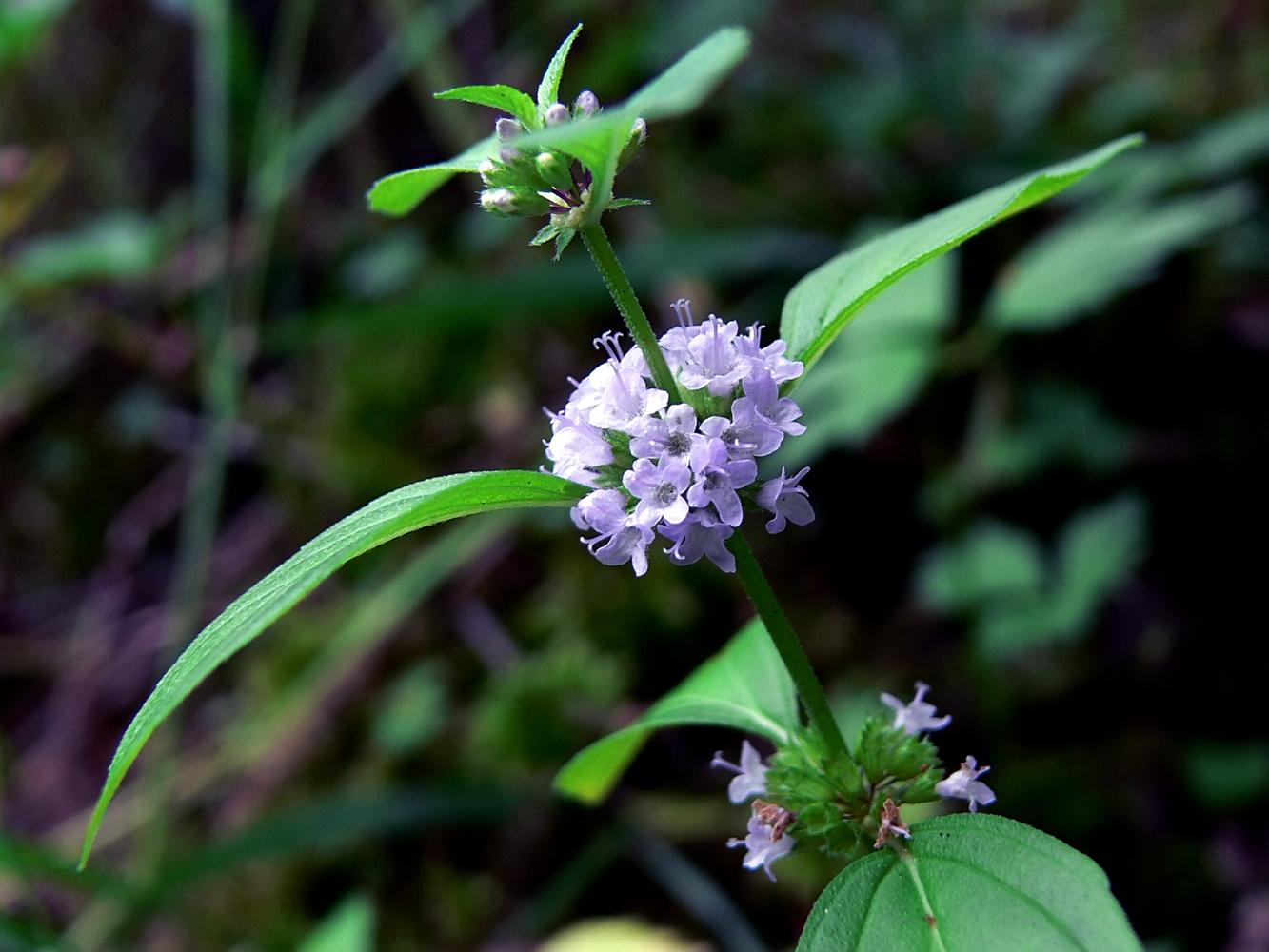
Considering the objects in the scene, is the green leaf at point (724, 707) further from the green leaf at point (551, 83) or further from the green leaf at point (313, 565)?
the green leaf at point (551, 83)

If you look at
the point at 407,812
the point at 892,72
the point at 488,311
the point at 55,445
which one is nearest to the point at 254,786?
the point at 407,812

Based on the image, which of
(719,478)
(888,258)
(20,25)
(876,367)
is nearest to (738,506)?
(719,478)

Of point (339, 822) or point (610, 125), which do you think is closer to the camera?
point (610, 125)

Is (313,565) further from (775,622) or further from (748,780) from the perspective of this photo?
(748,780)

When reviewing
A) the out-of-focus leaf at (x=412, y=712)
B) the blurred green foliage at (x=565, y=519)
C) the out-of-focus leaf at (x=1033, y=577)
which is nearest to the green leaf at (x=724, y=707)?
the blurred green foliage at (x=565, y=519)

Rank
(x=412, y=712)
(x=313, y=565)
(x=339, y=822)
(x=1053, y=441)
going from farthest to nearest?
(x=412, y=712) → (x=1053, y=441) → (x=339, y=822) → (x=313, y=565)
